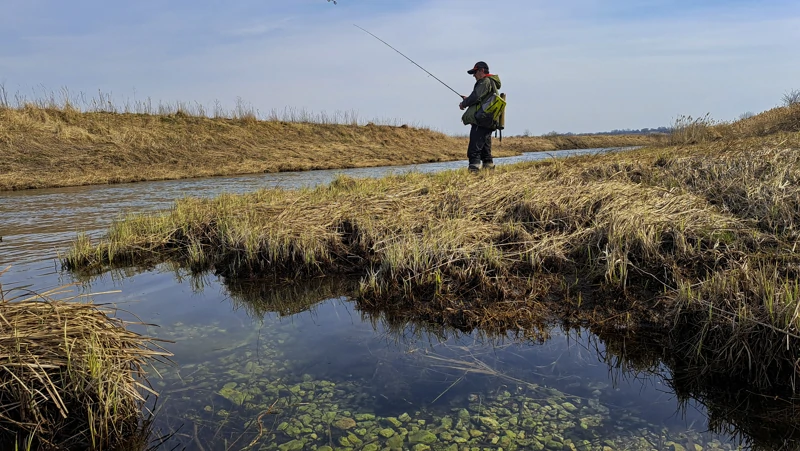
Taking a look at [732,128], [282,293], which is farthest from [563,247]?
[732,128]

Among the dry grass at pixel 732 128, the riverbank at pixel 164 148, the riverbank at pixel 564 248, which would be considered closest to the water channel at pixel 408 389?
the riverbank at pixel 564 248

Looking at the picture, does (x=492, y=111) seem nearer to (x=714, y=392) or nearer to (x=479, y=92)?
(x=479, y=92)

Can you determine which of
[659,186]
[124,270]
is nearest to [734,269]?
[659,186]

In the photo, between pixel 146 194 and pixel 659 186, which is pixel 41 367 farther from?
pixel 146 194

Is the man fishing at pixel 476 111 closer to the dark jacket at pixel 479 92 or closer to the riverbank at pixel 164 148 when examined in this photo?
the dark jacket at pixel 479 92

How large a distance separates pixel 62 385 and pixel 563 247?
471 centimetres

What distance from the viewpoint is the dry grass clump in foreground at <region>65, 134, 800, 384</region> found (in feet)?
12.0

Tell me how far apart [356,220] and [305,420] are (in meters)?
3.81

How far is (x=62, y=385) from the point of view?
2.68m

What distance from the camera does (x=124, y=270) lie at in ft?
20.9

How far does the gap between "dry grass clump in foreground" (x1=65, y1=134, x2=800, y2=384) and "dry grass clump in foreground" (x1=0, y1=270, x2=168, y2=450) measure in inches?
100

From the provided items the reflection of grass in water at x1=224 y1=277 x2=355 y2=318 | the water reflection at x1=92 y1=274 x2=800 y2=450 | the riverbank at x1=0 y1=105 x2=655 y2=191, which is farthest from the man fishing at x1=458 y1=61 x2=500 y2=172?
the riverbank at x1=0 y1=105 x2=655 y2=191

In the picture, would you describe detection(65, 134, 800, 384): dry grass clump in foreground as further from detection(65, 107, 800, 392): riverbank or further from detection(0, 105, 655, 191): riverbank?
detection(0, 105, 655, 191): riverbank

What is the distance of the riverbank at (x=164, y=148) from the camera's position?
58.8ft
